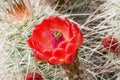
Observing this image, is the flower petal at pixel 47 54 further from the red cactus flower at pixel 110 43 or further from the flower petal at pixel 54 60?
the red cactus flower at pixel 110 43

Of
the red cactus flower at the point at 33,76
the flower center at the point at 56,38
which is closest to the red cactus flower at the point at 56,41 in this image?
the flower center at the point at 56,38

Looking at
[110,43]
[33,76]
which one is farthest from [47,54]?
[110,43]

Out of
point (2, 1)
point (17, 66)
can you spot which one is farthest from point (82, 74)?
point (2, 1)

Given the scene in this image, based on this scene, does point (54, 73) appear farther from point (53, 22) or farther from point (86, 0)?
point (86, 0)

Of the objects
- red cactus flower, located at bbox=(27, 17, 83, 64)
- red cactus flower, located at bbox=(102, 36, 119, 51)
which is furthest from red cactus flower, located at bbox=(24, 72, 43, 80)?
red cactus flower, located at bbox=(102, 36, 119, 51)

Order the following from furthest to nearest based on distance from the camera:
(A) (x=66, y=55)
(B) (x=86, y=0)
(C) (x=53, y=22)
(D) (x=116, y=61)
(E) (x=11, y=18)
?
(B) (x=86, y=0) < (E) (x=11, y=18) < (D) (x=116, y=61) < (C) (x=53, y=22) < (A) (x=66, y=55)
